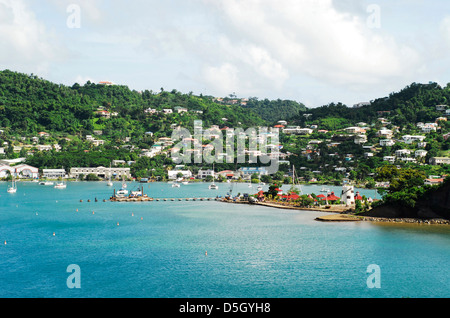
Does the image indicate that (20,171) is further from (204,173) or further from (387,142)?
(387,142)

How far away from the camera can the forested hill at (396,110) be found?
11146 centimetres

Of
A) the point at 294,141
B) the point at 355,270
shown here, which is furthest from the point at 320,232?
the point at 294,141

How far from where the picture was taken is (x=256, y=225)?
39.1 m

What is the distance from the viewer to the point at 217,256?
27484 mm

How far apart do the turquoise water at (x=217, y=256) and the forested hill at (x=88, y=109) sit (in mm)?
81302

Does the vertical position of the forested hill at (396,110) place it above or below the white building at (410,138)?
above

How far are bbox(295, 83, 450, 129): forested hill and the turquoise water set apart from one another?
7910cm

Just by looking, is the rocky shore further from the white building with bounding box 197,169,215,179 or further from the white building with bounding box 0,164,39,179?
the white building with bounding box 0,164,39,179

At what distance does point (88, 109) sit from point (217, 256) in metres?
109

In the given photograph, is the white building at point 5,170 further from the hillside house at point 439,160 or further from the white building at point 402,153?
the hillside house at point 439,160

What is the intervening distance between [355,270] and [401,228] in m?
14.4

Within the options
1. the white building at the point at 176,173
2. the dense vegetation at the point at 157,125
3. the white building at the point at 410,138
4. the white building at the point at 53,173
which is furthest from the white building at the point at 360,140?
the white building at the point at 53,173

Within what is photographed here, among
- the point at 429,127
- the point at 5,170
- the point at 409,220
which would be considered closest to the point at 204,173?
the point at 5,170

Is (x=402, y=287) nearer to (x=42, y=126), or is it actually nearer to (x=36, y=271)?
(x=36, y=271)
